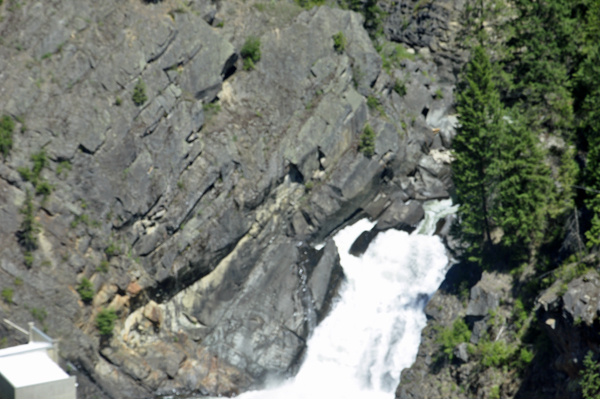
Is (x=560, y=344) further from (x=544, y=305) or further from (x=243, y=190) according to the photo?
(x=243, y=190)

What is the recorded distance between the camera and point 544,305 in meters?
35.2

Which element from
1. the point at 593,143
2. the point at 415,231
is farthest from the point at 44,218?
the point at 593,143

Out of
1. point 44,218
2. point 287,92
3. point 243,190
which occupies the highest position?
point 287,92

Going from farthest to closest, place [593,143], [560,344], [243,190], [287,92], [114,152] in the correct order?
[287,92], [243,190], [114,152], [593,143], [560,344]

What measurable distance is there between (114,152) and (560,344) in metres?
28.1

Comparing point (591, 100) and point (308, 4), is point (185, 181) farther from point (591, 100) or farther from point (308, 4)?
point (591, 100)

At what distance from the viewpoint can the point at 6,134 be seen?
39.1m

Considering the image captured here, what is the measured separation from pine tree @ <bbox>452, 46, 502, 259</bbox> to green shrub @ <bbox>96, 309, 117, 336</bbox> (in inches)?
876

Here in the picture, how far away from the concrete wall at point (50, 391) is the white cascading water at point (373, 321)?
2509 cm

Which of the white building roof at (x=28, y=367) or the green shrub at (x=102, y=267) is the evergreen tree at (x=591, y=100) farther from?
the white building roof at (x=28, y=367)

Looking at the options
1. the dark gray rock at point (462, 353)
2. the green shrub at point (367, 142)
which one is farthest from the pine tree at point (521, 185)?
the green shrub at point (367, 142)

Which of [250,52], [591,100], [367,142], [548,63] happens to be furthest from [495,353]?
[250,52]

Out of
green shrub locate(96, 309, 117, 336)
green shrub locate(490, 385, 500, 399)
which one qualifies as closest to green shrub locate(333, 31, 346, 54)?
green shrub locate(96, 309, 117, 336)

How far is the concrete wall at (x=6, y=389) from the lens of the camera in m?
18.0
